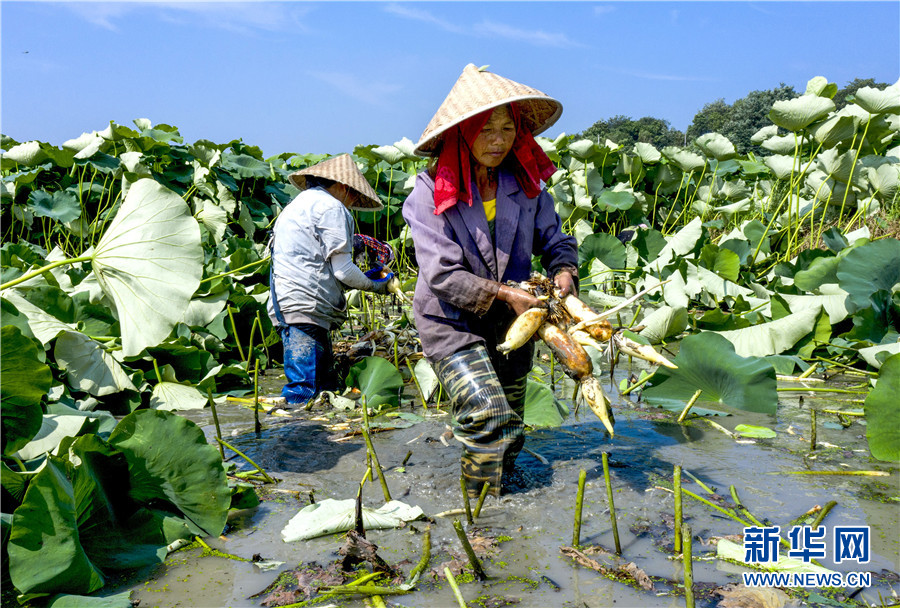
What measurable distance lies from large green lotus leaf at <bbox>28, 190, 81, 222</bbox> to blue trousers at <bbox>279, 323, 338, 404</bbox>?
4.15m

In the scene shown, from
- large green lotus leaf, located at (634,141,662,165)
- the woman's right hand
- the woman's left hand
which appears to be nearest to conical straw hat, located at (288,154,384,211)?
the woman's left hand

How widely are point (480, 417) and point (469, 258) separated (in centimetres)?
60

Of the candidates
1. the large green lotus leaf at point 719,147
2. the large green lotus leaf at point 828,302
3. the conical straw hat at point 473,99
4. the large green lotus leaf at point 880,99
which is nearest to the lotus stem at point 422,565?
the conical straw hat at point 473,99

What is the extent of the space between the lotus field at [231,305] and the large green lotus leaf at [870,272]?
0.04ft

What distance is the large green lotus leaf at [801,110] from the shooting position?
506 cm

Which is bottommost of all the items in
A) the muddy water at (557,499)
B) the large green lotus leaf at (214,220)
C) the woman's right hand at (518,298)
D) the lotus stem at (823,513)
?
the muddy water at (557,499)

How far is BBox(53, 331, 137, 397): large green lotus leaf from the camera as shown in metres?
3.44

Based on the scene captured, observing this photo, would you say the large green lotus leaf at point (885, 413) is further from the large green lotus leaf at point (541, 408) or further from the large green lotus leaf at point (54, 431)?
the large green lotus leaf at point (54, 431)

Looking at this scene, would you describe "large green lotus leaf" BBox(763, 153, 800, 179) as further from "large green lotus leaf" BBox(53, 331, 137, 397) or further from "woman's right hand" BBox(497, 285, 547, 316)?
"large green lotus leaf" BBox(53, 331, 137, 397)

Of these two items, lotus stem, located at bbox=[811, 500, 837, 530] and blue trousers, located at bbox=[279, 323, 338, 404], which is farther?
blue trousers, located at bbox=[279, 323, 338, 404]

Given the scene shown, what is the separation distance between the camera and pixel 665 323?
4.54m

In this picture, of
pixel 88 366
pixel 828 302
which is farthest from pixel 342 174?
pixel 828 302

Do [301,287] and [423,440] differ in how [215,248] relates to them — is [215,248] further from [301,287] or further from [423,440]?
[423,440]

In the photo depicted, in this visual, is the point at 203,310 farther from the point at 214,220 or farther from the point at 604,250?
the point at 604,250
